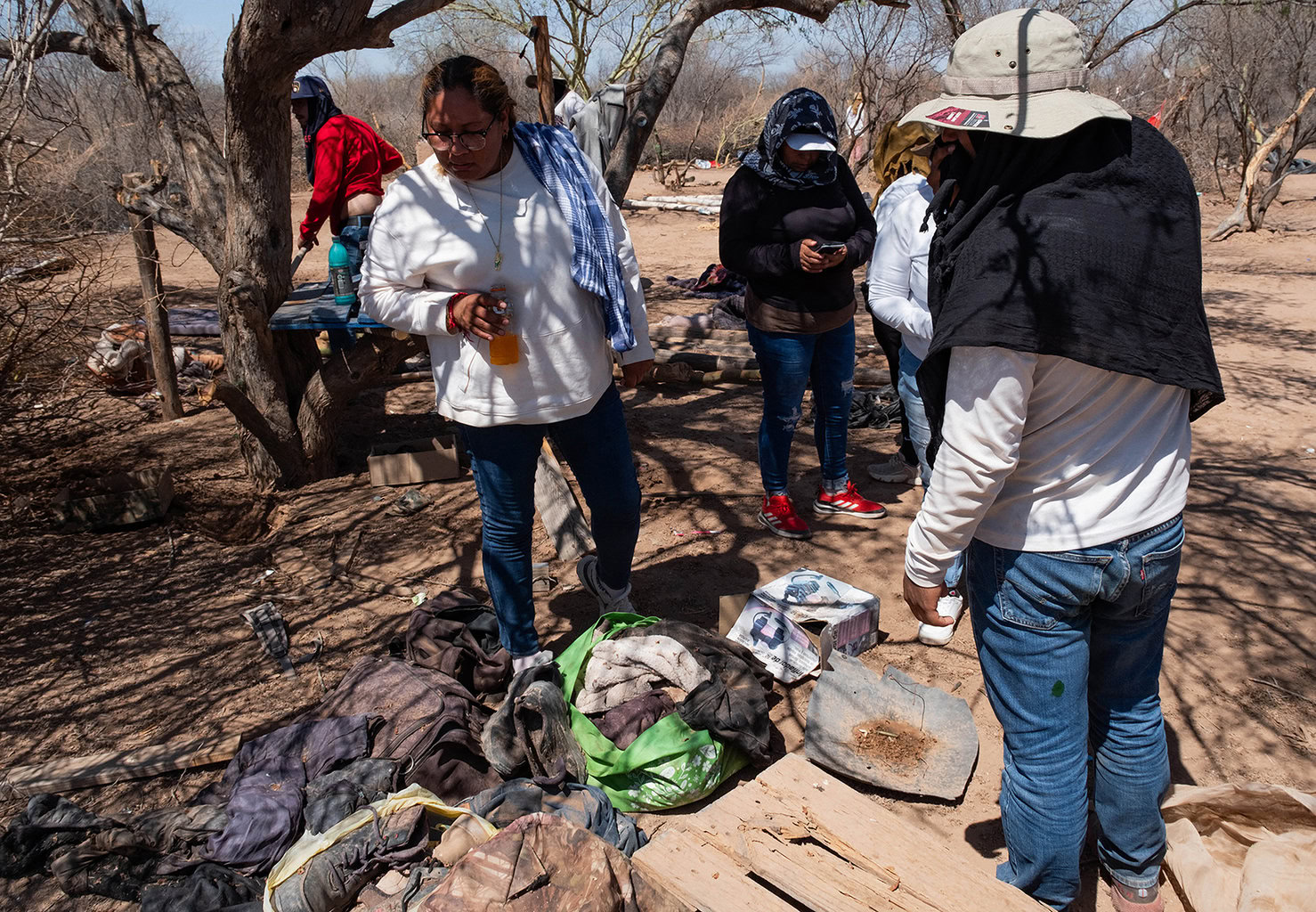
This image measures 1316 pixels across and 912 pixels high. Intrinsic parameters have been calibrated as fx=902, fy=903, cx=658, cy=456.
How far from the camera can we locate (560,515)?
414cm

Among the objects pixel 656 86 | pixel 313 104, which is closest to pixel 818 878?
pixel 656 86

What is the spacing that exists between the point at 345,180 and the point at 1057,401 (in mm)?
4344

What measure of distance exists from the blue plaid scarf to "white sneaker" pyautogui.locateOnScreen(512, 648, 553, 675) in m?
1.05

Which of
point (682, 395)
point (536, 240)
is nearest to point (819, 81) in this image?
point (682, 395)

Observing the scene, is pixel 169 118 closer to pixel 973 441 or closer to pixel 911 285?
pixel 911 285

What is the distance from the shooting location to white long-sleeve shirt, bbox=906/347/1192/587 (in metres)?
1.55

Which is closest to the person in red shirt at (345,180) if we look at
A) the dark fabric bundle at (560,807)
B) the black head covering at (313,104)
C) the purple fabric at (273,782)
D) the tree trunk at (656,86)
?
the black head covering at (313,104)

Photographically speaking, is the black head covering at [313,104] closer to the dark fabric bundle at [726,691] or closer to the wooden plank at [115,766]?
the wooden plank at [115,766]

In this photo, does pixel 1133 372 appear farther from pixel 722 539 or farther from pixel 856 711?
pixel 722 539

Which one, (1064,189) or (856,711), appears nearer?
(1064,189)

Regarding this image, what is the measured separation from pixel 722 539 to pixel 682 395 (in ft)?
7.80

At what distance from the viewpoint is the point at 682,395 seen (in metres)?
6.40

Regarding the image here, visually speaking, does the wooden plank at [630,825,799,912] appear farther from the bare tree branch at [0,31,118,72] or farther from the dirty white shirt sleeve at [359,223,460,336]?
the bare tree branch at [0,31,118,72]

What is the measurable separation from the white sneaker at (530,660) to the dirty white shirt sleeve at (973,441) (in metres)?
1.60
